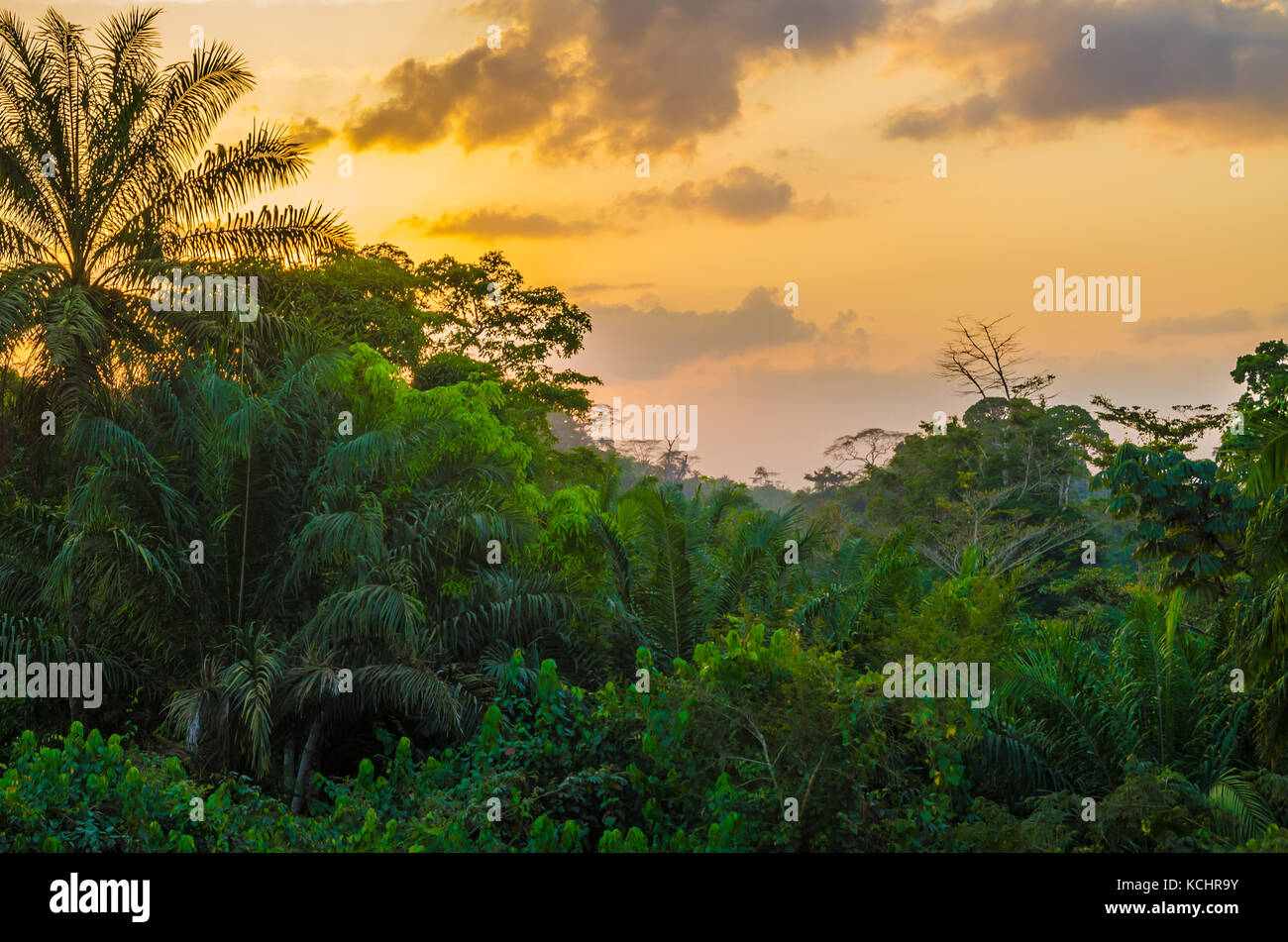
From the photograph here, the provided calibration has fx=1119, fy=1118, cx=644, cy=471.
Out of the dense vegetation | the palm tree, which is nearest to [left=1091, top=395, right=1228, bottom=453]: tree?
the dense vegetation

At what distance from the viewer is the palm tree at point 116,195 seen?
44.7 feet

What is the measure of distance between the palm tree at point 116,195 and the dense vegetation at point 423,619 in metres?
0.04

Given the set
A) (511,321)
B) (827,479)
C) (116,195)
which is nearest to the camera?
(116,195)

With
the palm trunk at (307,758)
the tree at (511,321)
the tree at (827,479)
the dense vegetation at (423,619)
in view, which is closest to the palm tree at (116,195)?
the dense vegetation at (423,619)

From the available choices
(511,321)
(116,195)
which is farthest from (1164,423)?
(116,195)

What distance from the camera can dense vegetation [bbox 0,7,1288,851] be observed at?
30.1ft

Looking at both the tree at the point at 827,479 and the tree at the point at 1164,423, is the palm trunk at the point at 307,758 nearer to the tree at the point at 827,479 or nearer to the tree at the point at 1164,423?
the tree at the point at 1164,423

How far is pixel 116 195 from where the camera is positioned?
1440 centimetres

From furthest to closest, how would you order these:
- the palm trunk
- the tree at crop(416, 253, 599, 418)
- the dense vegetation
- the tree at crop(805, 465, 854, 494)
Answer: the tree at crop(805, 465, 854, 494) < the tree at crop(416, 253, 599, 418) < the palm trunk < the dense vegetation

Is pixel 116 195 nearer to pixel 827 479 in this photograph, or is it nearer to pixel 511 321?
pixel 511 321

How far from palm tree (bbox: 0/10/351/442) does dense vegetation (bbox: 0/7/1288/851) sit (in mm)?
42

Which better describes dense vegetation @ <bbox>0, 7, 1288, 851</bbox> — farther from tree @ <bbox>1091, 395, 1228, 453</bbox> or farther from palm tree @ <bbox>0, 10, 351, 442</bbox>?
tree @ <bbox>1091, 395, 1228, 453</bbox>

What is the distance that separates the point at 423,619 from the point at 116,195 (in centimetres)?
712

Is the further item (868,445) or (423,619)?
(868,445)
